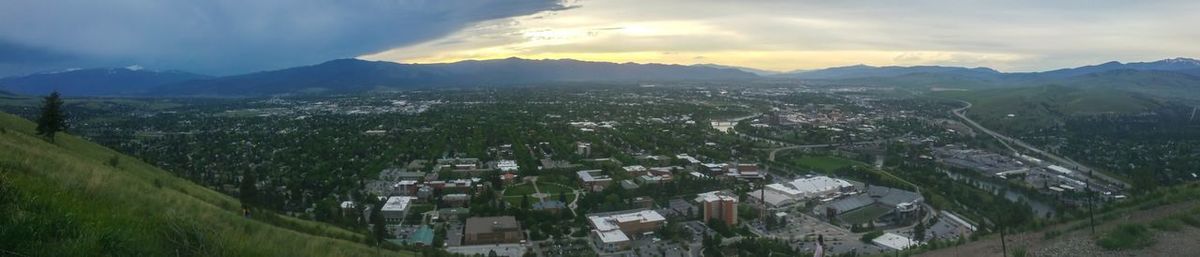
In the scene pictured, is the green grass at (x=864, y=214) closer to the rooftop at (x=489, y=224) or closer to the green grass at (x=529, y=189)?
the green grass at (x=529, y=189)

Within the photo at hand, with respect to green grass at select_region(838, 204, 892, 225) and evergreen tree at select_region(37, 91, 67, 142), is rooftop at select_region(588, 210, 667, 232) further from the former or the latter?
evergreen tree at select_region(37, 91, 67, 142)

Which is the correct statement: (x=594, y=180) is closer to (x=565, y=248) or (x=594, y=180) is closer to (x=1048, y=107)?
(x=565, y=248)

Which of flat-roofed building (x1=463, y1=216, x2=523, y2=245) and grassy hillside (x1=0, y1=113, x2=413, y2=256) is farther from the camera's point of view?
flat-roofed building (x1=463, y1=216, x2=523, y2=245)

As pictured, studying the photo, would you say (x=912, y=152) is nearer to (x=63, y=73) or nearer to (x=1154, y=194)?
(x=1154, y=194)

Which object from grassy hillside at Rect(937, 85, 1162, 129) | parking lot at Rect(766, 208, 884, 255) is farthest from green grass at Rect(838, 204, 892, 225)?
grassy hillside at Rect(937, 85, 1162, 129)

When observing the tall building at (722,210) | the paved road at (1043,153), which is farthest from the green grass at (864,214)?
the paved road at (1043,153)

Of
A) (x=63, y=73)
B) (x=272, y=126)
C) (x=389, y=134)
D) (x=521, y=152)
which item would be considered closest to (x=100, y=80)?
(x=63, y=73)
